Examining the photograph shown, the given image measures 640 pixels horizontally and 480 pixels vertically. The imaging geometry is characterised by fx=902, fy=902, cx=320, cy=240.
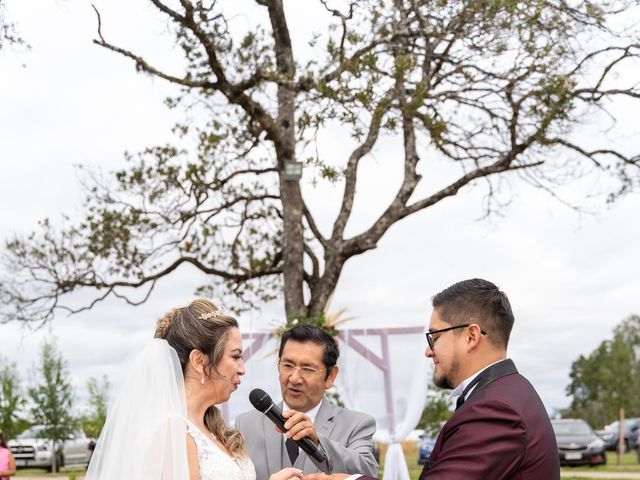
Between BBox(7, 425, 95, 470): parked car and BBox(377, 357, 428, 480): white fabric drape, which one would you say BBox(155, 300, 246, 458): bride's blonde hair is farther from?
BBox(7, 425, 95, 470): parked car

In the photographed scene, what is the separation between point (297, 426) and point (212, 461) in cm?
46

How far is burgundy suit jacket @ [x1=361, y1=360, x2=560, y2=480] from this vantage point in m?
3.17

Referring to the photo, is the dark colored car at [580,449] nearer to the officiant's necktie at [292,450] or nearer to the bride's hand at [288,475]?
the officiant's necktie at [292,450]

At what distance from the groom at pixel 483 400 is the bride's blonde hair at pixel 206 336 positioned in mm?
649

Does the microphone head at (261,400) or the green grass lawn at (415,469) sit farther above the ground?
the microphone head at (261,400)

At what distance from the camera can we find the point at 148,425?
3748 mm

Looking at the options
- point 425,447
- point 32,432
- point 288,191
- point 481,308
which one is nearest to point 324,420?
point 481,308

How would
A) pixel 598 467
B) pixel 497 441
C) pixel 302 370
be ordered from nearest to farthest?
1. pixel 497 441
2. pixel 302 370
3. pixel 598 467

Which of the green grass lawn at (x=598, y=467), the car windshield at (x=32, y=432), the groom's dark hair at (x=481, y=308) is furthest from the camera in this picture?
the car windshield at (x=32, y=432)

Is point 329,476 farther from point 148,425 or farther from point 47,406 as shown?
point 47,406

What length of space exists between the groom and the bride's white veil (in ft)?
1.95

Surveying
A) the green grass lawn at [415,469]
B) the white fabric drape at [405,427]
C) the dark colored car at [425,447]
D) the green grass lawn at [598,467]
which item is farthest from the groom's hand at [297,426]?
the dark colored car at [425,447]

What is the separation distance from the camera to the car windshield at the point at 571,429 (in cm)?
2450

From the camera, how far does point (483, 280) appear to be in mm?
3652
